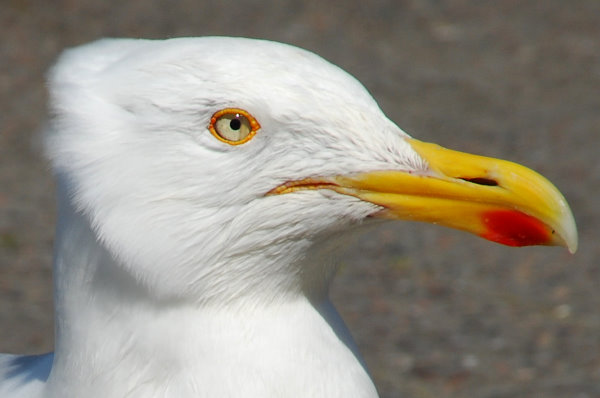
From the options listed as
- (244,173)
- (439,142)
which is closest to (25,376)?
(244,173)

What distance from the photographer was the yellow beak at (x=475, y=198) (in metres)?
2.39

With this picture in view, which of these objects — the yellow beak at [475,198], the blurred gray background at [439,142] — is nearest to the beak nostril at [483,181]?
the yellow beak at [475,198]

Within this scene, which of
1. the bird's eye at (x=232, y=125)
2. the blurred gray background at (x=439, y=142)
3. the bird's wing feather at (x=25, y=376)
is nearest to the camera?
the bird's eye at (x=232, y=125)

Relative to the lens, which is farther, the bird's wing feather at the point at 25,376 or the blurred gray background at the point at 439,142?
the blurred gray background at the point at 439,142

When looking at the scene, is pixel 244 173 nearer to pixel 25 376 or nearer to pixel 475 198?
pixel 475 198

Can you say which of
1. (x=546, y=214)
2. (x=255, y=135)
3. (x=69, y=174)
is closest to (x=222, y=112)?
(x=255, y=135)

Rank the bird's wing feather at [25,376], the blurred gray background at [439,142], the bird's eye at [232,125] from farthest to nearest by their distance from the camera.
Answer: 1. the blurred gray background at [439,142]
2. the bird's wing feather at [25,376]
3. the bird's eye at [232,125]

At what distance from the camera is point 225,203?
2.38 m

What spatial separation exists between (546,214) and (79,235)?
112cm

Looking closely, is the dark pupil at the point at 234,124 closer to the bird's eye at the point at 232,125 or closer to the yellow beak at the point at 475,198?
the bird's eye at the point at 232,125

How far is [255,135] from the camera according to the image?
2365mm

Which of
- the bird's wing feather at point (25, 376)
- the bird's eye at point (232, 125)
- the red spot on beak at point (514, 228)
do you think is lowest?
the bird's wing feather at point (25, 376)

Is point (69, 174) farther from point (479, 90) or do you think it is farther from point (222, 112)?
point (479, 90)

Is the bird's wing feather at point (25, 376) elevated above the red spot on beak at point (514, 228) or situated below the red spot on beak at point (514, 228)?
below
